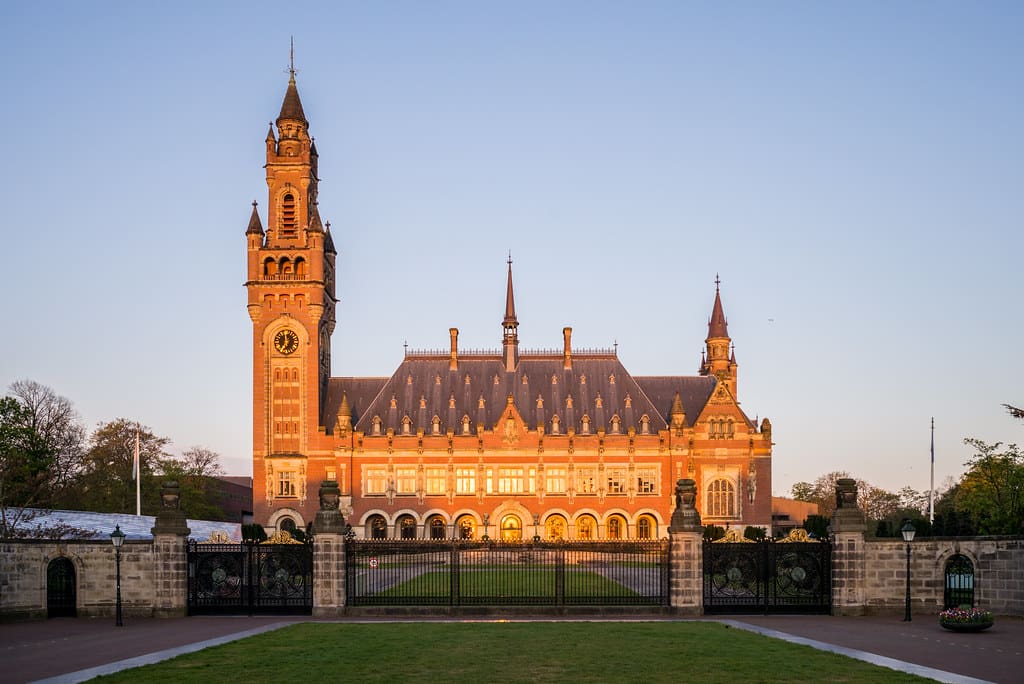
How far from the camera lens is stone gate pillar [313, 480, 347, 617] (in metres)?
31.2

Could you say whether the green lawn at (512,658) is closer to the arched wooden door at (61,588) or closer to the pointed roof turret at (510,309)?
the arched wooden door at (61,588)

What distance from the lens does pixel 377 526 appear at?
8212 cm

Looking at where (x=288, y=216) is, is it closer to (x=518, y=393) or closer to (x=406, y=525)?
(x=518, y=393)

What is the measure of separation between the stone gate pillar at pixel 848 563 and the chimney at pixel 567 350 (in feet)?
183

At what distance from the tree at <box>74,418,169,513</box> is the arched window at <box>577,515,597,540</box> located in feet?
123

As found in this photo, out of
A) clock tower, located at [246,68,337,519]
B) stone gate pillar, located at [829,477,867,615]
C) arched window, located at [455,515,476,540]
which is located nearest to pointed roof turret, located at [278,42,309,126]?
clock tower, located at [246,68,337,519]

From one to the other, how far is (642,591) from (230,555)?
1402 centimetres

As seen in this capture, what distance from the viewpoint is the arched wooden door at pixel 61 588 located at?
31.7 m

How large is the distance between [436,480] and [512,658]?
61053mm

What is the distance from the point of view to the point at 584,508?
8119 cm

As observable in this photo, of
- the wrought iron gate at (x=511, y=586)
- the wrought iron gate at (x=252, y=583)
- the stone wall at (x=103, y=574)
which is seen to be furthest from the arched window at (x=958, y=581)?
the stone wall at (x=103, y=574)

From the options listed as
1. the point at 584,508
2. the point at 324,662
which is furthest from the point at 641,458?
the point at 324,662

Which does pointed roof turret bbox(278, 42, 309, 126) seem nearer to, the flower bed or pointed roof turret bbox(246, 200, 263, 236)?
pointed roof turret bbox(246, 200, 263, 236)

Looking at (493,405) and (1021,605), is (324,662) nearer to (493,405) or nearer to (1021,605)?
(1021,605)
